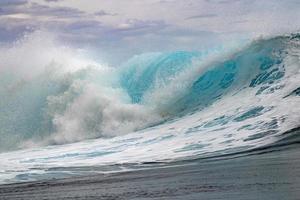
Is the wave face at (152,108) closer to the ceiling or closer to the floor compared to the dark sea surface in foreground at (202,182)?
closer to the ceiling

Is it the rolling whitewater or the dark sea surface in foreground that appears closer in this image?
the dark sea surface in foreground

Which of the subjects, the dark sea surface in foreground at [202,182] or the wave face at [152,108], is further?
the wave face at [152,108]

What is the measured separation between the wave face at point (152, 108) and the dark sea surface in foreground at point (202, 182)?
7.62 ft

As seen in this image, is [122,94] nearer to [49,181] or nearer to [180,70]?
[180,70]

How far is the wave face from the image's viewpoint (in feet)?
99.5

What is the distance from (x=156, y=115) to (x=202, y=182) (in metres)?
23.5

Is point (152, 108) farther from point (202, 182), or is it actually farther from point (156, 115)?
point (202, 182)

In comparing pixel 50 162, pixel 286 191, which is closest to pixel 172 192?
pixel 286 191

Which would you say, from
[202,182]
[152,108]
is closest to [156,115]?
[152,108]

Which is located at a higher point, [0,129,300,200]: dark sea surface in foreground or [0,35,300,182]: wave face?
[0,35,300,182]: wave face

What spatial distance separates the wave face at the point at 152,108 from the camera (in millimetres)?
30328

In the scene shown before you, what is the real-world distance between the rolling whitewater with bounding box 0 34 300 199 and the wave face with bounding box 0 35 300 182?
0.29 ft

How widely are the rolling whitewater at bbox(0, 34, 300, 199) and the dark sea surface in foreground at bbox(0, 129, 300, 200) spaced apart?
7.0 inches

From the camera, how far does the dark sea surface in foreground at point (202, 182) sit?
16.8 m
